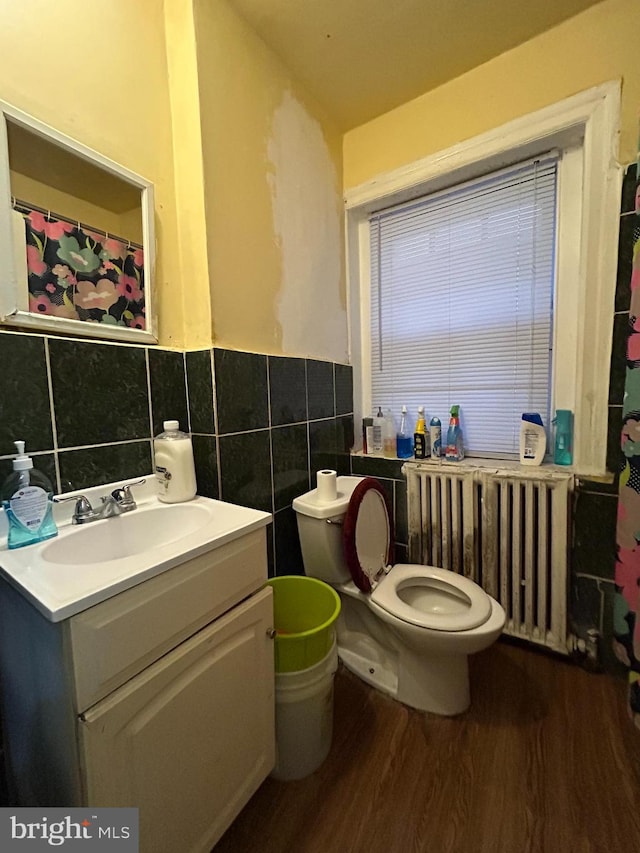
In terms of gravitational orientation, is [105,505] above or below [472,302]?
below

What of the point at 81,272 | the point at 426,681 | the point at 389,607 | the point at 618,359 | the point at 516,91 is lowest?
the point at 426,681

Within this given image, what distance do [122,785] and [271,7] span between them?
6.61 ft

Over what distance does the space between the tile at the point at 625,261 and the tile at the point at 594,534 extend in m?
0.66

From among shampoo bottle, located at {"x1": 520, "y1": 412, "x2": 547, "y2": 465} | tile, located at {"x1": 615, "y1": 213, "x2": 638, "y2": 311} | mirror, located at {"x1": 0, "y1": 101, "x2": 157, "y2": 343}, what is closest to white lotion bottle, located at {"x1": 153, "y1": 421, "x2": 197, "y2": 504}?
mirror, located at {"x1": 0, "y1": 101, "x2": 157, "y2": 343}

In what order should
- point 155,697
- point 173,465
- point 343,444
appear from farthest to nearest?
point 343,444 < point 173,465 < point 155,697

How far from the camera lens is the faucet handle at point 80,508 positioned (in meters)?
0.86

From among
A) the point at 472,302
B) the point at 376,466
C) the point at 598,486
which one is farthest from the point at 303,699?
the point at 472,302

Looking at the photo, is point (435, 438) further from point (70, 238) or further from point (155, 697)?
point (70, 238)

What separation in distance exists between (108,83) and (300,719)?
181 centimetres

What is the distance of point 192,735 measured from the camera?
2.29ft

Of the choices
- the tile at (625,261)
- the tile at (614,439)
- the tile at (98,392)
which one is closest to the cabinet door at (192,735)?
the tile at (98,392)

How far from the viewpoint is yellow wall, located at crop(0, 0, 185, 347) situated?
81cm

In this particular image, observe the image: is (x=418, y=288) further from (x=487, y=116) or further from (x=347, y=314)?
(x=487, y=116)

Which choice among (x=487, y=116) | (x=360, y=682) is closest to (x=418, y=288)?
(x=487, y=116)
